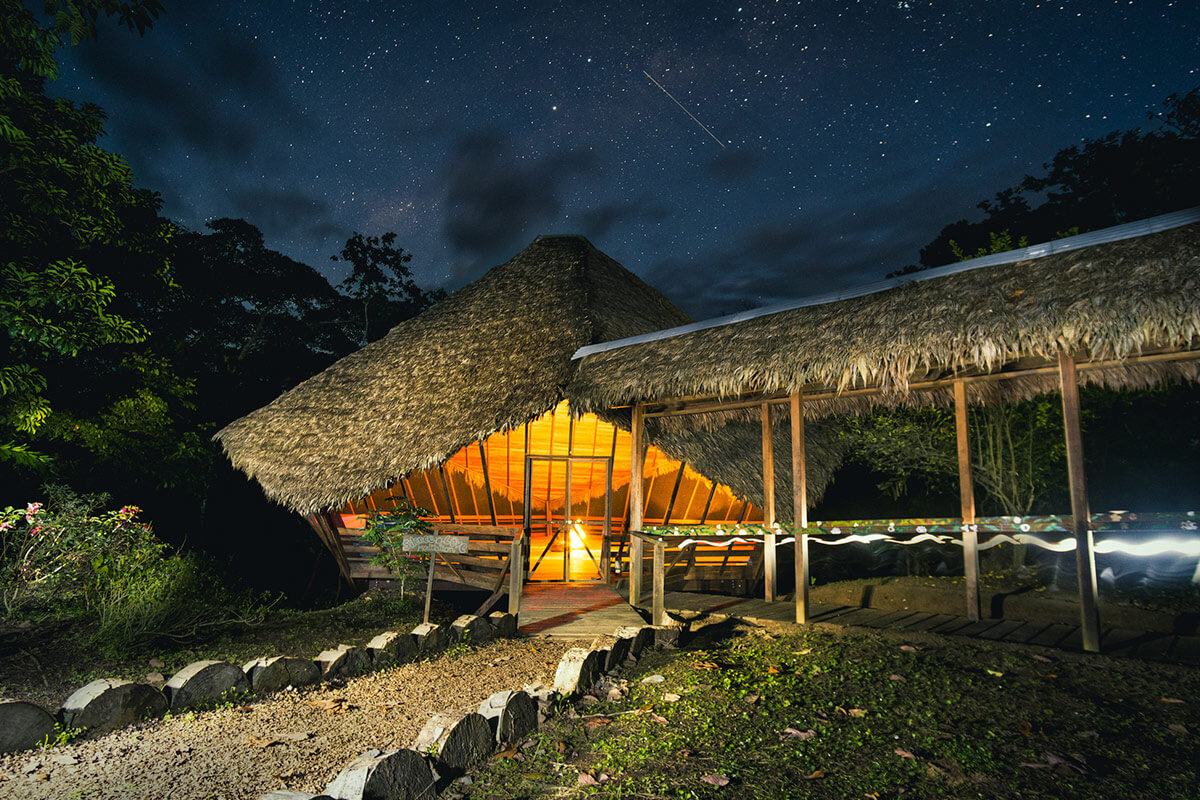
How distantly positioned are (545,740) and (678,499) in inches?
277

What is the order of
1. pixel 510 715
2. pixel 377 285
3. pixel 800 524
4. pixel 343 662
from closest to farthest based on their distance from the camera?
pixel 510 715 → pixel 343 662 → pixel 800 524 → pixel 377 285

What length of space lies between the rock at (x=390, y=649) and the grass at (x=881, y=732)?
175cm

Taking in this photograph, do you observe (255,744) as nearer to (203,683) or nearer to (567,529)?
(203,683)

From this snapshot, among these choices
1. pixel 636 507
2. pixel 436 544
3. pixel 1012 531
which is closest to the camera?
pixel 1012 531

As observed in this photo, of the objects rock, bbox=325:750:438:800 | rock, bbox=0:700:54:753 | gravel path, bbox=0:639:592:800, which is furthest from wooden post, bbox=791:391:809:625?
rock, bbox=0:700:54:753

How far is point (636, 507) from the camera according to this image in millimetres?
6227

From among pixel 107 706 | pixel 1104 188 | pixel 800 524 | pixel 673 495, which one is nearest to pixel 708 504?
pixel 673 495

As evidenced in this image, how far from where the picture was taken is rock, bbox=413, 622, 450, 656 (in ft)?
15.1

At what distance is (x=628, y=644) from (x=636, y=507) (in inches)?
85.8

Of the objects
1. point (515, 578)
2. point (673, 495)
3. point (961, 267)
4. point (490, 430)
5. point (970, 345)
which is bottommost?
Answer: point (515, 578)

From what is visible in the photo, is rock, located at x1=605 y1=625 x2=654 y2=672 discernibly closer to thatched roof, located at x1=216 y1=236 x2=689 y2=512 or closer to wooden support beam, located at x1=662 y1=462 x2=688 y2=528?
thatched roof, located at x1=216 y1=236 x2=689 y2=512

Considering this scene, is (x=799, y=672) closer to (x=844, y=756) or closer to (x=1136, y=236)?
(x=844, y=756)

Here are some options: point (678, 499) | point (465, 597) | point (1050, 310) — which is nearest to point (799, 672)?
point (1050, 310)

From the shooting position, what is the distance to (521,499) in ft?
32.2
